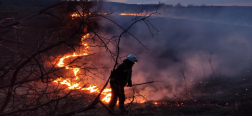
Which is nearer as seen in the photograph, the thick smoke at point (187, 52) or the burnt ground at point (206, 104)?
the burnt ground at point (206, 104)

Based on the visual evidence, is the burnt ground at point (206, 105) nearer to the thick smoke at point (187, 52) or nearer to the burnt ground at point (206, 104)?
the burnt ground at point (206, 104)

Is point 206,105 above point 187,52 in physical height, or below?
below

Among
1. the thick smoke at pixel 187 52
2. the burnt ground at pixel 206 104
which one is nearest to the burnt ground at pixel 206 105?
the burnt ground at pixel 206 104

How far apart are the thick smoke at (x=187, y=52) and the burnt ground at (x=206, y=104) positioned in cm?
93

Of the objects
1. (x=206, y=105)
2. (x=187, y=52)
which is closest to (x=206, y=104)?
(x=206, y=105)

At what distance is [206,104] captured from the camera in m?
5.85

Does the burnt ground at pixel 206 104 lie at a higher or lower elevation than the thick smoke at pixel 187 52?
lower

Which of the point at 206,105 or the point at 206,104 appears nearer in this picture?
the point at 206,105

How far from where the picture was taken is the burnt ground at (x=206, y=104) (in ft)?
16.8

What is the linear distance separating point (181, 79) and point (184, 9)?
59.6ft

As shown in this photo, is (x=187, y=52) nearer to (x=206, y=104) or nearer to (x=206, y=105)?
(x=206, y=104)

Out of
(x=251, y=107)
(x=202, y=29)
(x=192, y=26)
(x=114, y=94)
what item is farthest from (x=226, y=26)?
(x=114, y=94)

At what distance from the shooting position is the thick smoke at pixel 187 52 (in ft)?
29.1

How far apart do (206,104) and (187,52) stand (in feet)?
40.4
